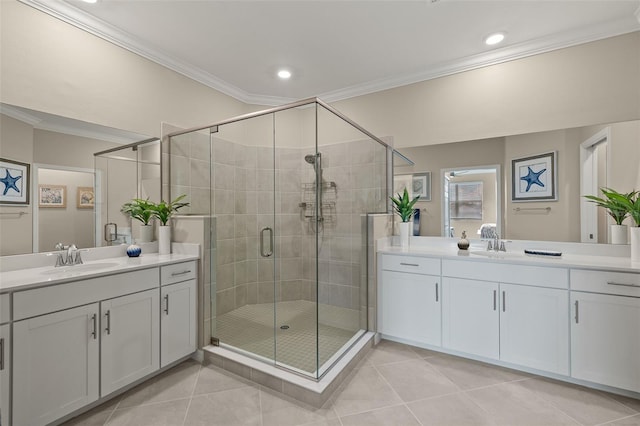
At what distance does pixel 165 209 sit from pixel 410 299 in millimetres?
2315

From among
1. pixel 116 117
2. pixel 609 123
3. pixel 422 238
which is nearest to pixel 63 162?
pixel 116 117

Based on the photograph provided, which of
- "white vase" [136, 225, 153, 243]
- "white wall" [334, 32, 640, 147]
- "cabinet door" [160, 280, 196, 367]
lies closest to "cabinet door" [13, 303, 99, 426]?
"cabinet door" [160, 280, 196, 367]

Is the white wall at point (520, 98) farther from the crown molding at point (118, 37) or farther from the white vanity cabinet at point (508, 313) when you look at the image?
the crown molding at point (118, 37)

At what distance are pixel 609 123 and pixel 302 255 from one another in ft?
8.87

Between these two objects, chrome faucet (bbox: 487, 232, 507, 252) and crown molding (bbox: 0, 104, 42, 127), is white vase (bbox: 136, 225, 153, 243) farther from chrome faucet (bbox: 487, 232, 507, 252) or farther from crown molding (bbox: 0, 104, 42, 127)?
chrome faucet (bbox: 487, 232, 507, 252)

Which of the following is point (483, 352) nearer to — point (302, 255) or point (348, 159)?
point (302, 255)

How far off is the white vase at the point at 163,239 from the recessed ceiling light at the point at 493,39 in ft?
10.6

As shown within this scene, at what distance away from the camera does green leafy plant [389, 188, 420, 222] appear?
2863 mm

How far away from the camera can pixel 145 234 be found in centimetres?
254

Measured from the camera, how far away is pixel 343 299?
8.11 feet

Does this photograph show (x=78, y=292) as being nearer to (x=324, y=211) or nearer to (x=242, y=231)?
(x=242, y=231)

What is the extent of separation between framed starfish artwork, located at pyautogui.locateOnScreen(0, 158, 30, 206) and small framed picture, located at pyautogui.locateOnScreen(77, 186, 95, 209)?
0.94ft

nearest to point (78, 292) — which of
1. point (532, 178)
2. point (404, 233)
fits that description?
point (404, 233)

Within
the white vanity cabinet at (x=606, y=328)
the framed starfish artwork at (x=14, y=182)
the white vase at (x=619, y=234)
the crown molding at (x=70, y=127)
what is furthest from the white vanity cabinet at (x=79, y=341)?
the white vase at (x=619, y=234)
